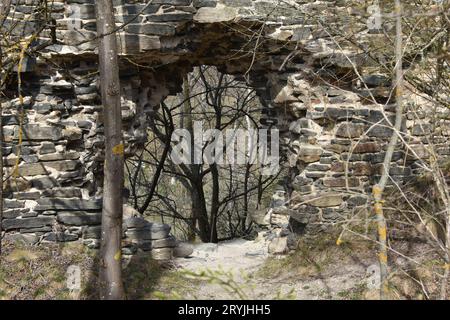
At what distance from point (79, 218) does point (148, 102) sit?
1.70 metres

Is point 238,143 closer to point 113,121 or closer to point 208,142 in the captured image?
point 208,142

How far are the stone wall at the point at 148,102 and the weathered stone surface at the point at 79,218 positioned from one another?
1 centimetres

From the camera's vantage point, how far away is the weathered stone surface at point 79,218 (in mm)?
5723

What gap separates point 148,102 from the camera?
650cm

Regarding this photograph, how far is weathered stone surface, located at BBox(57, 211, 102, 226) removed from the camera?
572cm

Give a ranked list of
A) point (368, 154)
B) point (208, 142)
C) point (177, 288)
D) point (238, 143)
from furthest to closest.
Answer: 1. point (238, 143)
2. point (208, 142)
3. point (368, 154)
4. point (177, 288)

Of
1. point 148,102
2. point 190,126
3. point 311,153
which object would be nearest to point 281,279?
point 311,153

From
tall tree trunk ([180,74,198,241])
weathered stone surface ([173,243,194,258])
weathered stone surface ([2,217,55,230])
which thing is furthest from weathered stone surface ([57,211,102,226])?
tall tree trunk ([180,74,198,241])

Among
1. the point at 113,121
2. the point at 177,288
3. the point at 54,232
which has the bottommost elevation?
the point at 177,288

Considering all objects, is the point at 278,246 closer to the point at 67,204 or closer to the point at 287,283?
the point at 287,283

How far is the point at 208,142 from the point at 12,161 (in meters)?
6.50

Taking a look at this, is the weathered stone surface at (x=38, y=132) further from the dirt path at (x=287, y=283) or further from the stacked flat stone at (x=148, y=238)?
the dirt path at (x=287, y=283)
